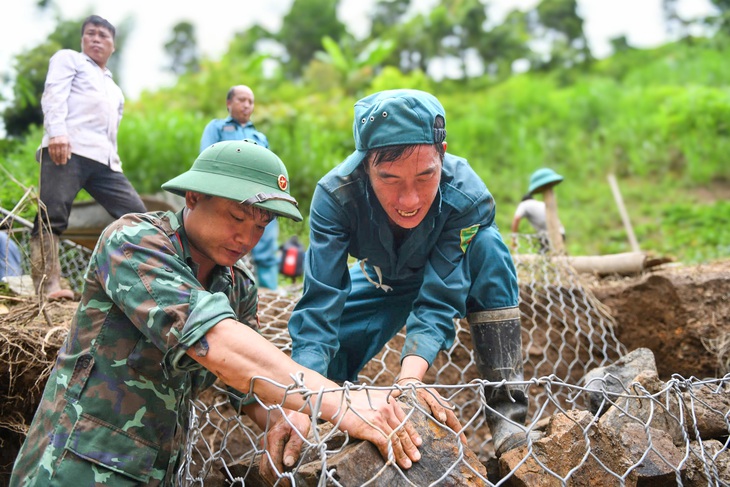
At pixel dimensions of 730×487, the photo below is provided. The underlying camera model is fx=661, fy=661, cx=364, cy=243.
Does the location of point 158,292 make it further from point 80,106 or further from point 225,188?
point 80,106

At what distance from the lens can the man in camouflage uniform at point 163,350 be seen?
1283 millimetres

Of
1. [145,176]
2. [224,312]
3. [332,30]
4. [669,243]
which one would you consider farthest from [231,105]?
[332,30]

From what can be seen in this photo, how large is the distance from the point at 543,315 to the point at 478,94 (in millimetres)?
9908

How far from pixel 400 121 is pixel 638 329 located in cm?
198

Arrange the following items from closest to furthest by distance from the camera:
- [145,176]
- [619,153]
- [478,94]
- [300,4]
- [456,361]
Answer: [456,361]
[145,176]
[619,153]
[478,94]
[300,4]

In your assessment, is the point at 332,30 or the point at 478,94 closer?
the point at 478,94

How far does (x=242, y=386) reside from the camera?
1294mm

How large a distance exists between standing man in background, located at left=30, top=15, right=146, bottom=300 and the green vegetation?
110 inches

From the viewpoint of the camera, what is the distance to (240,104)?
139 inches

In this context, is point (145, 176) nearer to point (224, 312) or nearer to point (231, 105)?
point (231, 105)

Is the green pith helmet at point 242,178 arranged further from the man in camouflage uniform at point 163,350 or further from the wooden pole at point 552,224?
the wooden pole at point 552,224

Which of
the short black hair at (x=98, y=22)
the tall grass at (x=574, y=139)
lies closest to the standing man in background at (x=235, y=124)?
the short black hair at (x=98, y=22)

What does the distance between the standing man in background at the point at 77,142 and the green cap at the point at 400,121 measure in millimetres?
1435

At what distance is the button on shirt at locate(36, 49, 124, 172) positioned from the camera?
259 cm
